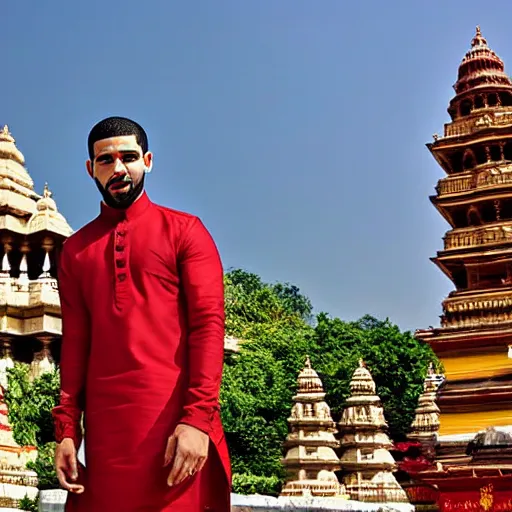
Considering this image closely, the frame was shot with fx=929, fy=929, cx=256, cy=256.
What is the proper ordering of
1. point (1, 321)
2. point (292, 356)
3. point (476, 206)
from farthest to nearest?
point (292, 356) → point (1, 321) → point (476, 206)

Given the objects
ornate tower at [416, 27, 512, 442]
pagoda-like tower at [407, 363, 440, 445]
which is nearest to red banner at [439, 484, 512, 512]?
ornate tower at [416, 27, 512, 442]

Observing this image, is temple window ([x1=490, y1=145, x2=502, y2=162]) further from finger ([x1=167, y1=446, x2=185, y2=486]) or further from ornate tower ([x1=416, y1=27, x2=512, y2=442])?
finger ([x1=167, y1=446, x2=185, y2=486])

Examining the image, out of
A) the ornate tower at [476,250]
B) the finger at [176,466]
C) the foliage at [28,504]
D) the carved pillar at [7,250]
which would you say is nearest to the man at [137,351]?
the finger at [176,466]

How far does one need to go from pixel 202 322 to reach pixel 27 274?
21.3 meters

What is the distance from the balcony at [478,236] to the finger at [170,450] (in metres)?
17.7

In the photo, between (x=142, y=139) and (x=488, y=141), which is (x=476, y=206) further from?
(x=142, y=139)

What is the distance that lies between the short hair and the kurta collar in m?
0.23

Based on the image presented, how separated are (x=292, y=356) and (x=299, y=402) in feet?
35.6

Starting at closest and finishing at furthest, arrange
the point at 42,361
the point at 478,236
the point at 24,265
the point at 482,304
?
the point at 482,304, the point at 478,236, the point at 42,361, the point at 24,265

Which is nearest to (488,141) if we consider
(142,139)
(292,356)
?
(292,356)

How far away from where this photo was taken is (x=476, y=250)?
20.8 meters

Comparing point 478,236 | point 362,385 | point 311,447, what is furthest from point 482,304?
point 311,447

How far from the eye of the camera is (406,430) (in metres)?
29.7

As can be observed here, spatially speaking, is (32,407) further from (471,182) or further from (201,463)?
(201,463)
